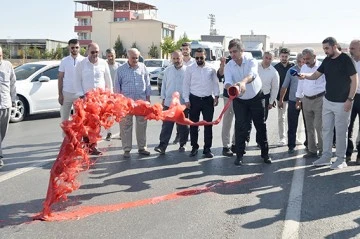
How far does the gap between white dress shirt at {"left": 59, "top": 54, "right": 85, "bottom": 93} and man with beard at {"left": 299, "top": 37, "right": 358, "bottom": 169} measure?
4.06 m

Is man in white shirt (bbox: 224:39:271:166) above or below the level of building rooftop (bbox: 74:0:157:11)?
below

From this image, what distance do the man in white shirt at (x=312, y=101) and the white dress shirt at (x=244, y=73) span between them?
1.10m

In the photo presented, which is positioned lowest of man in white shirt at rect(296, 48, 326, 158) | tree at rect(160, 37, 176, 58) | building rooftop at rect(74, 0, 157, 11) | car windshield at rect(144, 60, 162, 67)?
man in white shirt at rect(296, 48, 326, 158)

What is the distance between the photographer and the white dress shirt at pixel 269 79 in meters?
8.46

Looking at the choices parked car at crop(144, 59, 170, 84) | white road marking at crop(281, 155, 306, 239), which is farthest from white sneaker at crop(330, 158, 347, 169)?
parked car at crop(144, 59, 170, 84)

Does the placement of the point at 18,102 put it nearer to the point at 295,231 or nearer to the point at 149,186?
the point at 149,186

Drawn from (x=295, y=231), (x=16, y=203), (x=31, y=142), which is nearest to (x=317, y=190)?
(x=295, y=231)

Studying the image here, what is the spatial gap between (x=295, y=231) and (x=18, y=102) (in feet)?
31.2

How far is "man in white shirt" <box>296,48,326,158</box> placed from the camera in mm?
7824

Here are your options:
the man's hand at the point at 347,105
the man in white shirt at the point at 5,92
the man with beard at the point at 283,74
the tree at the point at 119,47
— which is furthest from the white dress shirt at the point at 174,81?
the tree at the point at 119,47

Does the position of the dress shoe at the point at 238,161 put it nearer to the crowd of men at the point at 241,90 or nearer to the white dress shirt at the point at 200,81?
the crowd of men at the point at 241,90

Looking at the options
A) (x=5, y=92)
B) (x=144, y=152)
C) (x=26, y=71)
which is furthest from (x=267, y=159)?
(x=26, y=71)

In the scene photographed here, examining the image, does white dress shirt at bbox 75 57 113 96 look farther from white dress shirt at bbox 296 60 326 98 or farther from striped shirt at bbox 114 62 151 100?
white dress shirt at bbox 296 60 326 98

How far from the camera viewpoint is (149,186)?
618 cm
